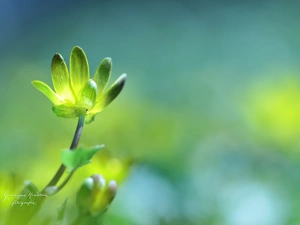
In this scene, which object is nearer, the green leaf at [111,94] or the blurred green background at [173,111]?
the green leaf at [111,94]

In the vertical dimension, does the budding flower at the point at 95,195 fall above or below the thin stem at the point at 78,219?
above

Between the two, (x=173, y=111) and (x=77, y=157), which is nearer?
(x=77, y=157)

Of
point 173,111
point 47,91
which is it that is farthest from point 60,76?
point 173,111

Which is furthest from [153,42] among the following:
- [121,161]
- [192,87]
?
[121,161]

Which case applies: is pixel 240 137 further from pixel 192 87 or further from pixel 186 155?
pixel 192 87

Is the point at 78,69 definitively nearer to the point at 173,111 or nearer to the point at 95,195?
the point at 95,195
